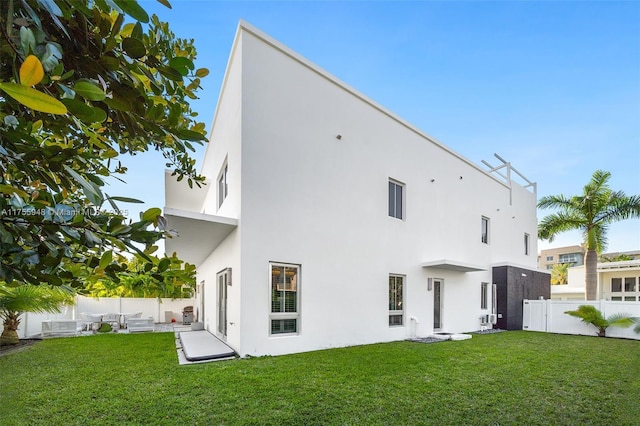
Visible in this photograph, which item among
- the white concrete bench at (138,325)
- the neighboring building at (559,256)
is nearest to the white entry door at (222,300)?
the white concrete bench at (138,325)

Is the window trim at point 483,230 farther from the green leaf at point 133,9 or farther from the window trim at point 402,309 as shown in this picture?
the green leaf at point 133,9

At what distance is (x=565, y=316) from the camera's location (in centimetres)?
1541

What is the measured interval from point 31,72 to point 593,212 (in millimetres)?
25276

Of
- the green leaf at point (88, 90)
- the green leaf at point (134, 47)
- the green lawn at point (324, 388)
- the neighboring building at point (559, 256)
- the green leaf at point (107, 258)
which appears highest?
the green leaf at point (134, 47)

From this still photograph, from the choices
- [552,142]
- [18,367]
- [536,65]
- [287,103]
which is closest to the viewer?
[18,367]

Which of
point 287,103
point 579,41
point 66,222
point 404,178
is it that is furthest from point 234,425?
point 579,41

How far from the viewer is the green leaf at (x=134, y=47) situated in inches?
52.1

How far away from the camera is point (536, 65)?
12.1 meters

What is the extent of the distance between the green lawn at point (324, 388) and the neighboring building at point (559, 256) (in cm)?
5808

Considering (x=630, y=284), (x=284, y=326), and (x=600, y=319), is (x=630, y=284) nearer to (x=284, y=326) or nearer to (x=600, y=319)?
(x=600, y=319)

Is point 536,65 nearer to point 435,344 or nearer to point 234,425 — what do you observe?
point 435,344

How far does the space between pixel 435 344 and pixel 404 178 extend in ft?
18.6

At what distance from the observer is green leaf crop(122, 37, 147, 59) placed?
132 cm

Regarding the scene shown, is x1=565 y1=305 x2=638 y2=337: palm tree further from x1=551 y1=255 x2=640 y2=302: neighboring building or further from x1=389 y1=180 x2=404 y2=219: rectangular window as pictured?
x1=551 y1=255 x2=640 y2=302: neighboring building
